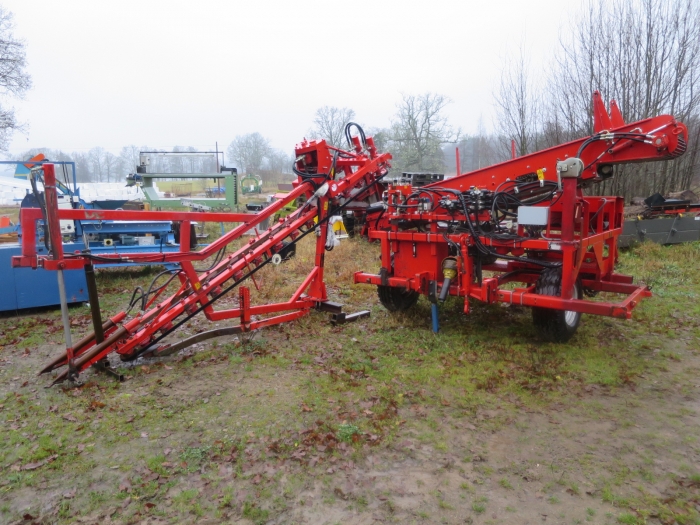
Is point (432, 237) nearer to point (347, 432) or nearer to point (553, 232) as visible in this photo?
point (553, 232)

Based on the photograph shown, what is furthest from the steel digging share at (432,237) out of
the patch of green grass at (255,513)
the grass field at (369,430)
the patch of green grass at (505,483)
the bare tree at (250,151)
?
the bare tree at (250,151)

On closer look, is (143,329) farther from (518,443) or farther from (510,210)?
(510,210)

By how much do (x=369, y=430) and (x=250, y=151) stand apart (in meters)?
58.8

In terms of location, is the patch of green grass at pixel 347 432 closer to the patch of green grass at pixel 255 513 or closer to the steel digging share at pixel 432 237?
the patch of green grass at pixel 255 513

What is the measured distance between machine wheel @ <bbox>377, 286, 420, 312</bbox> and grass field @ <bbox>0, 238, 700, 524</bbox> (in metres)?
0.50

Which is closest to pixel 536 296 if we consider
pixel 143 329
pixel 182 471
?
pixel 182 471

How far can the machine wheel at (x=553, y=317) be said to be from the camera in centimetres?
514

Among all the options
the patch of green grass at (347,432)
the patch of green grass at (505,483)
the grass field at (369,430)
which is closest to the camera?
the grass field at (369,430)

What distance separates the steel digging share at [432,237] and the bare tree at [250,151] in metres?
53.5

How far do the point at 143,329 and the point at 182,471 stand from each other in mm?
1977

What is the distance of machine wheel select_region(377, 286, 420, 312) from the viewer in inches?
259

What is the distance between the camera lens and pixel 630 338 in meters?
5.72

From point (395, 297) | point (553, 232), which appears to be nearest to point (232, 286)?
point (395, 297)

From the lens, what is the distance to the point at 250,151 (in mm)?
59406
